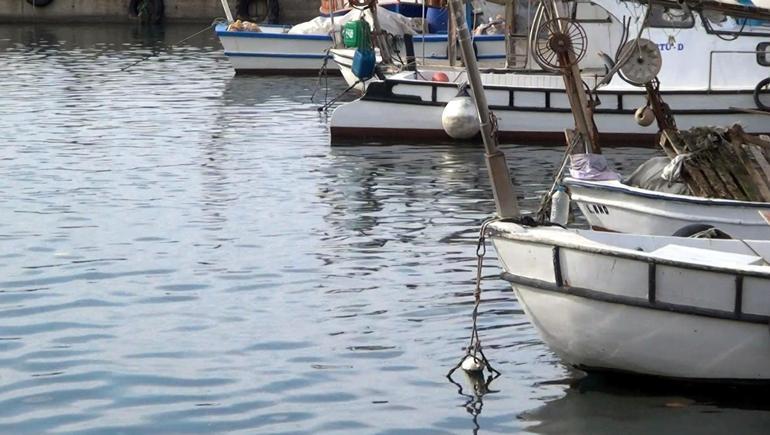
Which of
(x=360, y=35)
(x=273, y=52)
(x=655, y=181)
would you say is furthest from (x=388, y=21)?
(x=655, y=181)

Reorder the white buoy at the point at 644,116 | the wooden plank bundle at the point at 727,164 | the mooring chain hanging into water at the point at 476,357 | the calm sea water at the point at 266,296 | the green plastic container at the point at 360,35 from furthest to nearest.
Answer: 1. the green plastic container at the point at 360,35
2. the white buoy at the point at 644,116
3. the wooden plank bundle at the point at 727,164
4. the mooring chain hanging into water at the point at 476,357
5. the calm sea water at the point at 266,296

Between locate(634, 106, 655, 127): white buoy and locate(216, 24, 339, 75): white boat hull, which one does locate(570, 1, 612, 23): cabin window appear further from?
locate(216, 24, 339, 75): white boat hull

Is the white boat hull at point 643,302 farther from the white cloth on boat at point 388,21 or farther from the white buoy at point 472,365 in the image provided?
the white cloth on boat at point 388,21

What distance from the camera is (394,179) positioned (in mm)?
19594

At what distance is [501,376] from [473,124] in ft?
38.3

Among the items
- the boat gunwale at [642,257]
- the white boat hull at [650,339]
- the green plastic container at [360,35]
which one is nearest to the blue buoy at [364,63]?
the green plastic container at [360,35]

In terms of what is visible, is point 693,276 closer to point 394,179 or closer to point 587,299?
point 587,299

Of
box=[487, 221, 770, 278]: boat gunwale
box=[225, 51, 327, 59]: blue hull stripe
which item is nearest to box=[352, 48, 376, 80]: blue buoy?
box=[225, 51, 327, 59]: blue hull stripe

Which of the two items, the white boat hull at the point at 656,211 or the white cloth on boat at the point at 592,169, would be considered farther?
the white cloth on boat at the point at 592,169

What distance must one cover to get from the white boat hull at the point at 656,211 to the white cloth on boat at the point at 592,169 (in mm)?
104

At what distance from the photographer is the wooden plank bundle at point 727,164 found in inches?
524

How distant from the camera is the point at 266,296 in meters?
12.9

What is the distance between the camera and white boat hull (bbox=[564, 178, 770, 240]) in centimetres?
1292

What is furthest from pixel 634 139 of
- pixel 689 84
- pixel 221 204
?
pixel 221 204
